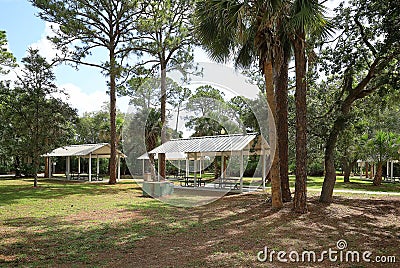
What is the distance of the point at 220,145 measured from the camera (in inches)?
855

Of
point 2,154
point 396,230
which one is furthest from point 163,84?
point 396,230

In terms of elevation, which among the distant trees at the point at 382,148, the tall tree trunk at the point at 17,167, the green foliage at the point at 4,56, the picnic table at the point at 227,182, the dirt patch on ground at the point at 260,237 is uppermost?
the green foliage at the point at 4,56

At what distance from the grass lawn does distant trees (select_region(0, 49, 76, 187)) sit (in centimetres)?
774

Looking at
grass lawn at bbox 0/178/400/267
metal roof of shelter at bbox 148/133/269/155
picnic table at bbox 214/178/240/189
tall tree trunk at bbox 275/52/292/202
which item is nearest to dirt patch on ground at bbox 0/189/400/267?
grass lawn at bbox 0/178/400/267

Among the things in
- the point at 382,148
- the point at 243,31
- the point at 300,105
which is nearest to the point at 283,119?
the point at 300,105

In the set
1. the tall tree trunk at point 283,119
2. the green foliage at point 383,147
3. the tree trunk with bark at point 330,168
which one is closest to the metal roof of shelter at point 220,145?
the tree trunk with bark at point 330,168

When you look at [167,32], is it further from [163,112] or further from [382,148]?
[382,148]

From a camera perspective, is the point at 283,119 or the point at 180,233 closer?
the point at 180,233

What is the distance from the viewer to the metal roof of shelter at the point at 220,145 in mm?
20547

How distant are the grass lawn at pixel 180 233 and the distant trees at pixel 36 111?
25.4 feet

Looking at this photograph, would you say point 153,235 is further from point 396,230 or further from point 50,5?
point 50,5

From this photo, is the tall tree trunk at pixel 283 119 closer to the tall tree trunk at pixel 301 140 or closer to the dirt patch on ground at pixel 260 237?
the tall tree trunk at pixel 301 140

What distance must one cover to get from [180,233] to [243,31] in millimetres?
5974

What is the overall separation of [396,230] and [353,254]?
119 inches
